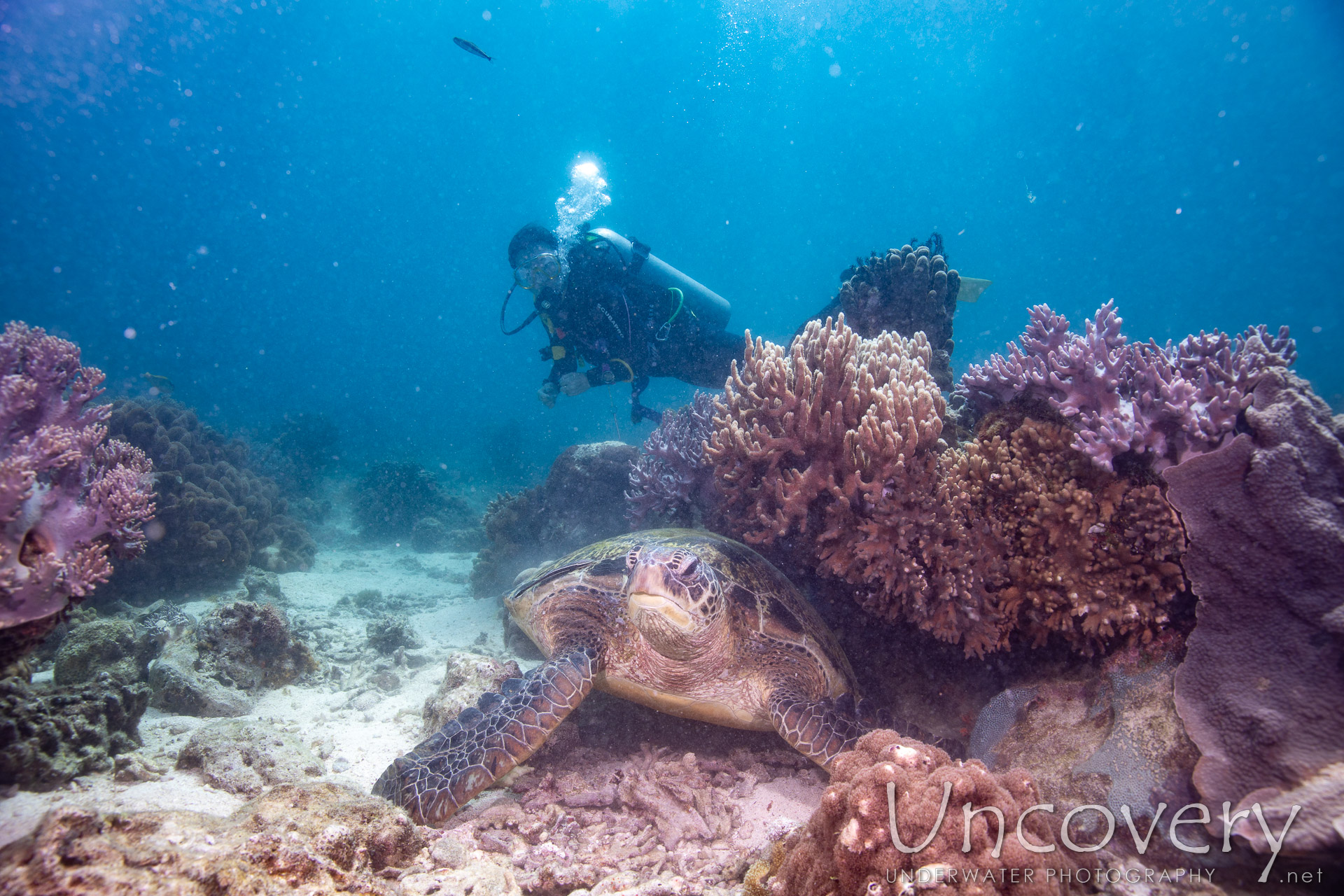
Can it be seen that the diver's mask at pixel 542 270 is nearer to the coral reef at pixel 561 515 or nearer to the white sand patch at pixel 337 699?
the coral reef at pixel 561 515

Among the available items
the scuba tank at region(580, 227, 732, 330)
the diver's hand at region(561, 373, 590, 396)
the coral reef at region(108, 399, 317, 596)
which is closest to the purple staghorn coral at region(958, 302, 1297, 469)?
the scuba tank at region(580, 227, 732, 330)

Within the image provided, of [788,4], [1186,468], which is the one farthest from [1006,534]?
[788,4]

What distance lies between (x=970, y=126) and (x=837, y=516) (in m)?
107

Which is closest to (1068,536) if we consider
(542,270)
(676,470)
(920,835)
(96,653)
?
(920,835)

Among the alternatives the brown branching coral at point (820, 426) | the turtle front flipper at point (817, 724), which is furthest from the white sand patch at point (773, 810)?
the brown branching coral at point (820, 426)

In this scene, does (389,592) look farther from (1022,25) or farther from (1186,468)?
(1022,25)

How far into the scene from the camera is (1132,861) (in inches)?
74.5

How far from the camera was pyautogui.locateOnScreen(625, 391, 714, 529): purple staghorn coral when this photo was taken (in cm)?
515

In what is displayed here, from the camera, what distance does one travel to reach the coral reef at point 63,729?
2303 mm

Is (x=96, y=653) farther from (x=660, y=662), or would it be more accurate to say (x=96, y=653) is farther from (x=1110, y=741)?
(x=1110, y=741)

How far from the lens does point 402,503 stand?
1433cm

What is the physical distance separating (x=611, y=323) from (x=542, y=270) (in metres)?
1.63

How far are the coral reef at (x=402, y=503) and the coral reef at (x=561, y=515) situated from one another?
5.26m

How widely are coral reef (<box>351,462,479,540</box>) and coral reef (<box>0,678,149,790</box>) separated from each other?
1056cm
